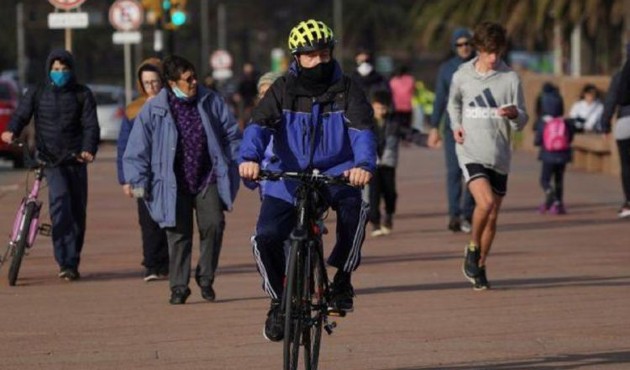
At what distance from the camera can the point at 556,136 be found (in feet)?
69.8

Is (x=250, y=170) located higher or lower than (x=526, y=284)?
higher

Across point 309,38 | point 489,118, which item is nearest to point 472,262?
point 489,118

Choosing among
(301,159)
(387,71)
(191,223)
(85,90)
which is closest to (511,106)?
(191,223)

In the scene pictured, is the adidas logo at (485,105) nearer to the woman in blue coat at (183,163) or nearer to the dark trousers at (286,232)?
the woman in blue coat at (183,163)

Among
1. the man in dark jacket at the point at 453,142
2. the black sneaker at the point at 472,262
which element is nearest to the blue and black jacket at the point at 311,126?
the black sneaker at the point at 472,262

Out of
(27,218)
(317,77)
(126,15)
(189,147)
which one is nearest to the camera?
(317,77)

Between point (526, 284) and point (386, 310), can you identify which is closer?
point (386, 310)

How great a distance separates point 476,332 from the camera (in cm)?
1122

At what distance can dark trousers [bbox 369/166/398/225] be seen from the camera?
60.1 feet

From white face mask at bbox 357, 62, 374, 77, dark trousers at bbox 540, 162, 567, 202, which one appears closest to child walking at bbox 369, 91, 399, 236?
white face mask at bbox 357, 62, 374, 77

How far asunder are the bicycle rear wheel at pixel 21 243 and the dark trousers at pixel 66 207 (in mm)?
201

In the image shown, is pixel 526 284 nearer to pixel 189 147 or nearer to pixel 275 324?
pixel 189 147

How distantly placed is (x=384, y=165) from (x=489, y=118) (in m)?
5.08

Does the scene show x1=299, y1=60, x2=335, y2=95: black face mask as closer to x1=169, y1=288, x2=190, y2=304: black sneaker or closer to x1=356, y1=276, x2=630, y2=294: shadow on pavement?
x1=169, y1=288, x2=190, y2=304: black sneaker
